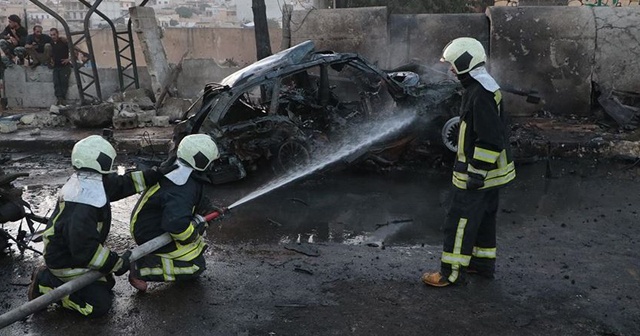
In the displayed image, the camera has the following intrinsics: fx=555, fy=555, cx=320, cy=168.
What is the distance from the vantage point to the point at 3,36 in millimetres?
14211

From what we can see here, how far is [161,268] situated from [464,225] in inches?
96.8

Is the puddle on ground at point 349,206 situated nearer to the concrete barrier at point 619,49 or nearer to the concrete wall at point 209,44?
the concrete barrier at point 619,49

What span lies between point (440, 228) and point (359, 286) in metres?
1.73

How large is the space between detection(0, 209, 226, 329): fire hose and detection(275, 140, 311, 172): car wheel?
10.8ft

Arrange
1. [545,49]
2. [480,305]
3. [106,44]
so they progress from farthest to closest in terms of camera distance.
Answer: [106,44], [545,49], [480,305]

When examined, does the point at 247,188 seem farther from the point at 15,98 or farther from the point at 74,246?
the point at 15,98

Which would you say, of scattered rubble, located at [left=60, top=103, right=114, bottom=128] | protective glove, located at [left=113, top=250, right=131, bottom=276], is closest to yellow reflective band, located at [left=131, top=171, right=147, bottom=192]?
protective glove, located at [left=113, top=250, right=131, bottom=276]

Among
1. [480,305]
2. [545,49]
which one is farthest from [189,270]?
[545,49]

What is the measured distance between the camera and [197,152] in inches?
172

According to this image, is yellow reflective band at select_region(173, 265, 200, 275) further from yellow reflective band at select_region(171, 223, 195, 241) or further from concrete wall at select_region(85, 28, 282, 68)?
concrete wall at select_region(85, 28, 282, 68)

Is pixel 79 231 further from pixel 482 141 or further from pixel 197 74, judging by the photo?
pixel 197 74

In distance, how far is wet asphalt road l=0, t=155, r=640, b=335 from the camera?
160 inches

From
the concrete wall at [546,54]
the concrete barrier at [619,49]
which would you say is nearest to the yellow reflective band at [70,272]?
the concrete wall at [546,54]

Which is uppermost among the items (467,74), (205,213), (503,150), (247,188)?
(467,74)
